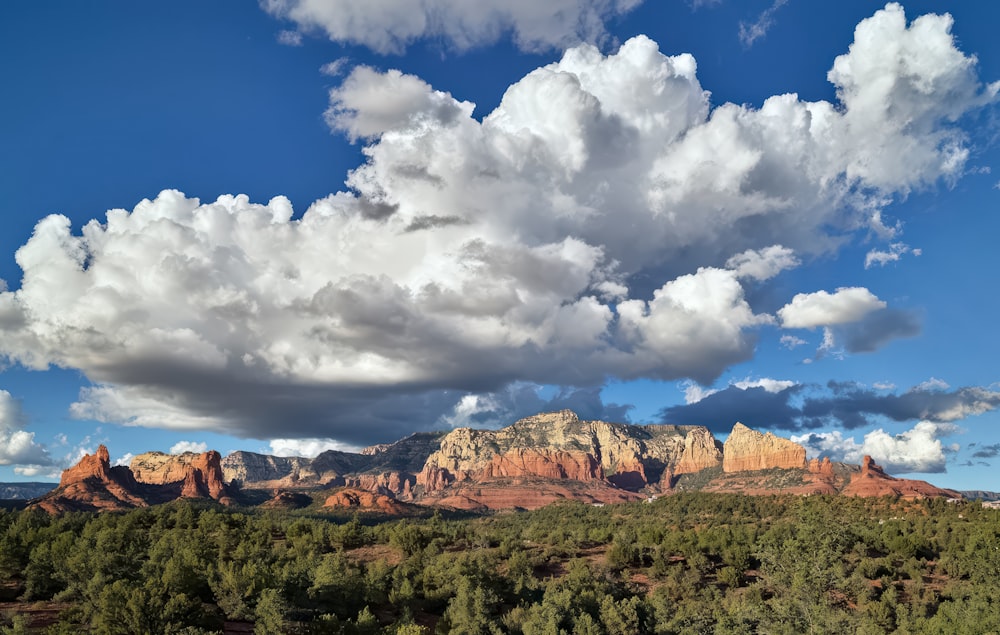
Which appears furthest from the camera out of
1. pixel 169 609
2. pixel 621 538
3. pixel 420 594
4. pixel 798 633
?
pixel 621 538

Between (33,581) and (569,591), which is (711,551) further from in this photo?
(33,581)

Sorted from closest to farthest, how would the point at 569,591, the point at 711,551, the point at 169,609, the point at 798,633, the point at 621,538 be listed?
the point at 169,609 → the point at 798,633 → the point at 569,591 → the point at 711,551 → the point at 621,538

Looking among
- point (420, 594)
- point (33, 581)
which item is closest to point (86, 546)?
point (33, 581)

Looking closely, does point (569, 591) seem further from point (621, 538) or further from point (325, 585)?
point (621, 538)

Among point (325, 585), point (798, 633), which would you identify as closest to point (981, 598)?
point (798, 633)

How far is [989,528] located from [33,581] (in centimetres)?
12309

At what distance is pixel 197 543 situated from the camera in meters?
72.6

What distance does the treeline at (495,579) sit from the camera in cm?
4775

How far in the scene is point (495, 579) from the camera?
66.1 m

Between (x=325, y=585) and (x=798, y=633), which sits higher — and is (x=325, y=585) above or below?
above

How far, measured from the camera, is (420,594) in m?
63.1

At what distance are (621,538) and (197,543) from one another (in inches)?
2287

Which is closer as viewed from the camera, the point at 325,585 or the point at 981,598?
the point at 325,585

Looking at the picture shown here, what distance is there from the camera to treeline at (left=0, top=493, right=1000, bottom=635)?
157 ft
